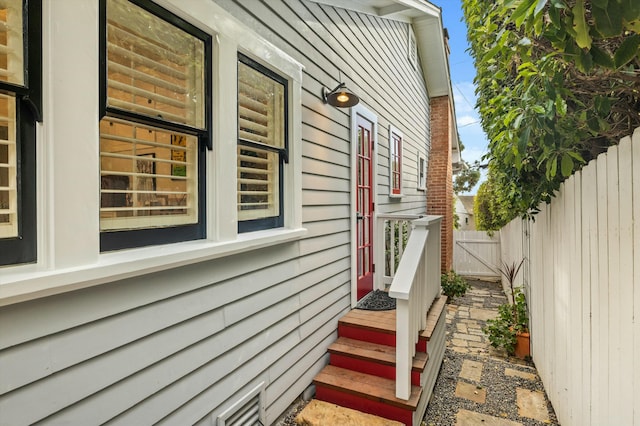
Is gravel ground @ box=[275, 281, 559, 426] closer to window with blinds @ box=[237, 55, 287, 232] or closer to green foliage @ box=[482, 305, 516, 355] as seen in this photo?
green foliage @ box=[482, 305, 516, 355]

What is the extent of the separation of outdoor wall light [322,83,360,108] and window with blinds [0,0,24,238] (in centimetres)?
254

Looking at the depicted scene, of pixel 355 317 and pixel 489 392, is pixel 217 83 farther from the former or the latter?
pixel 489 392

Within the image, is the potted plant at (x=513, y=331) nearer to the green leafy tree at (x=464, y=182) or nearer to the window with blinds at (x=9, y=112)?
the window with blinds at (x=9, y=112)

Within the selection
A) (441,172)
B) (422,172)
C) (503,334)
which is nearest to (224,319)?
(503,334)

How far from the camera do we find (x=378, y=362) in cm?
308

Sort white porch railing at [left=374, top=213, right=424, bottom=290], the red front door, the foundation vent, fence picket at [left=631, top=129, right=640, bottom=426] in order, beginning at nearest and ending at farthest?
fence picket at [left=631, top=129, right=640, bottom=426], the foundation vent, the red front door, white porch railing at [left=374, top=213, right=424, bottom=290]

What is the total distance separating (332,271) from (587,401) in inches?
89.3

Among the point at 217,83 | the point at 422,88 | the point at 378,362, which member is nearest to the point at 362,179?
the point at 378,362

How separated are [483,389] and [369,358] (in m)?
1.41

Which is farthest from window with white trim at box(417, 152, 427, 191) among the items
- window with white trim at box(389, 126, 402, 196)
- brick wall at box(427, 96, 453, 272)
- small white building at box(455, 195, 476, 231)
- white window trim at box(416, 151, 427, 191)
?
small white building at box(455, 195, 476, 231)

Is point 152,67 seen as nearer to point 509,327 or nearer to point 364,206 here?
point 364,206

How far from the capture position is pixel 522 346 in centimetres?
431

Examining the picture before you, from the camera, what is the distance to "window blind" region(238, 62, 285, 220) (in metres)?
2.45

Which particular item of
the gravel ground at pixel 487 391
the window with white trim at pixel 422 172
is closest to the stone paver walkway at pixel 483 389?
the gravel ground at pixel 487 391
